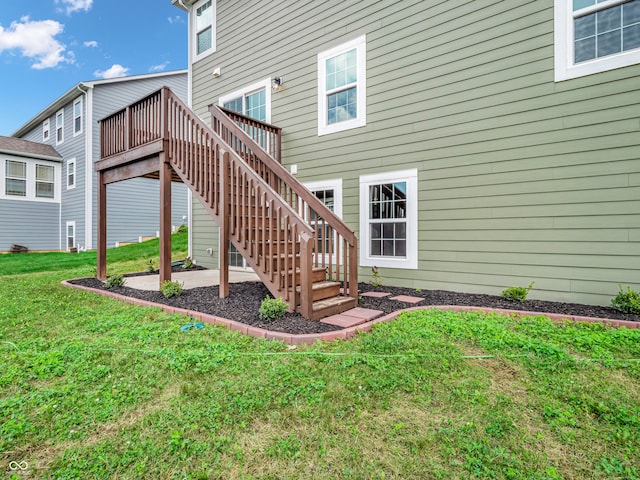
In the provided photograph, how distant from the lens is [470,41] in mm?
4582

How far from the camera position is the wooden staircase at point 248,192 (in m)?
3.69

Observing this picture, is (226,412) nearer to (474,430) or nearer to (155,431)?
(155,431)

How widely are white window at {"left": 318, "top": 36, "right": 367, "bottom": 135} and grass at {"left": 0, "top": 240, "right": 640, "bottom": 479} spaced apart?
4116 mm

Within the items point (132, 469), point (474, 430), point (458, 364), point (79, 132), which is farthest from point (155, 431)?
point (79, 132)

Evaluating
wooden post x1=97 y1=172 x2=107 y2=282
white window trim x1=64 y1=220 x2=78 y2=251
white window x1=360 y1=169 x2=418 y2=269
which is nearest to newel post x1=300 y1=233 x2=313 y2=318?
white window x1=360 y1=169 x2=418 y2=269

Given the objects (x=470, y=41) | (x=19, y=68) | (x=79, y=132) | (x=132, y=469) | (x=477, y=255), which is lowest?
(x=132, y=469)

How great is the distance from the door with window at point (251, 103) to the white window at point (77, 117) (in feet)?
31.9

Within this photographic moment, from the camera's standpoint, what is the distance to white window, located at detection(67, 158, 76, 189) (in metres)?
14.2

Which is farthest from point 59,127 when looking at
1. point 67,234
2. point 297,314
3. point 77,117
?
point 297,314

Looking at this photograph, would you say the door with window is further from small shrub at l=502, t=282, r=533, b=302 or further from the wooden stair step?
small shrub at l=502, t=282, r=533, b=302

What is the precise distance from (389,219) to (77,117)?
15.2 m

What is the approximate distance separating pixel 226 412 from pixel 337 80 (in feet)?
19.0

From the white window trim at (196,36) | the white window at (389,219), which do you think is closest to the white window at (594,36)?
the white window at (389,219)

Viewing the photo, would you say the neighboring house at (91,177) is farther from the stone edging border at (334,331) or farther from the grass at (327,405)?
the grass at (327,405)
